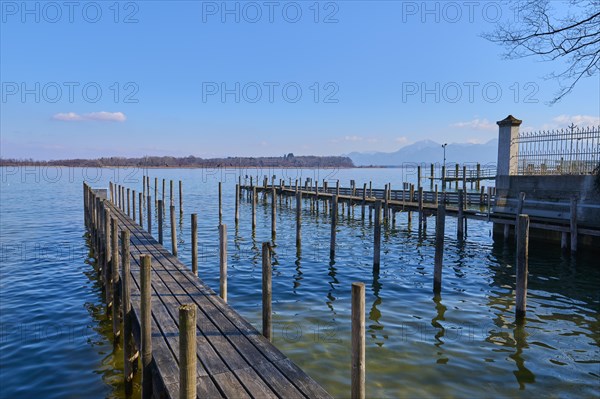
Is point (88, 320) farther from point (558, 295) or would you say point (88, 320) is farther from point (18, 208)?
point (18, 208)

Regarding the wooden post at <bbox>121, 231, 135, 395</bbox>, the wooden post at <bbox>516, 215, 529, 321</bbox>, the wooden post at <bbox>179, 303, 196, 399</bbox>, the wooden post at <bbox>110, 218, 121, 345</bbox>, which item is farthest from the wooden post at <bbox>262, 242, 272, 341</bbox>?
the wooden post at <bbox>516, 215, 529, 321</bbox>

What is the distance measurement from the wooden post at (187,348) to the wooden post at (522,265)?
802cm

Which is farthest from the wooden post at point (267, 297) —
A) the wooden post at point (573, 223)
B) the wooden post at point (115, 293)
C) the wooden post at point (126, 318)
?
the wooden post at point (573, 223)

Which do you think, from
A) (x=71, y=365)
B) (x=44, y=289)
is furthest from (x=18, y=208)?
(x=71, y=365)

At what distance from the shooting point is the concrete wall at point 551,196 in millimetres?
15789

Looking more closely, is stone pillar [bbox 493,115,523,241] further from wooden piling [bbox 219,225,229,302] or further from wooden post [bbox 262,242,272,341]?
wooden post [bbox 262,242,272,341]

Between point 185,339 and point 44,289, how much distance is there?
11.3 metres

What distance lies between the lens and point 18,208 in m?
36.6

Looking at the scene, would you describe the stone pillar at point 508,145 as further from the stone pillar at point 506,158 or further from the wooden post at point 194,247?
the wooden post at point 194,247

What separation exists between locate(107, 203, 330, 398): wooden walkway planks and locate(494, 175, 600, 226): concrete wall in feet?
47.8

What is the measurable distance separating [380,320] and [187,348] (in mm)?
6776

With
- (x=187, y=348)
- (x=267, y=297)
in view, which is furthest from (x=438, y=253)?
(x=187, y=348)

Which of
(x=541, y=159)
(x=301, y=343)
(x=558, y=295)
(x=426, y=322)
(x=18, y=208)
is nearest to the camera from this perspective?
(x=301, y=343)

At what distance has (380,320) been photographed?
9.73 m
